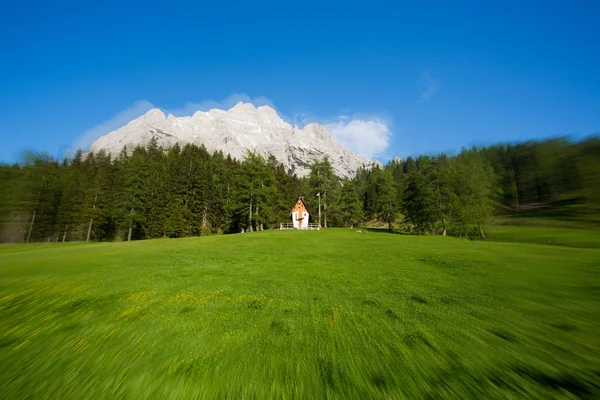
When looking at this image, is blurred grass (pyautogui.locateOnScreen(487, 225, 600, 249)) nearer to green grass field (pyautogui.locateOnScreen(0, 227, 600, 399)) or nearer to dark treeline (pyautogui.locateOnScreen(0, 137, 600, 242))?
green grass field (pyautogui.locateOnScreen(0, 227, 600, 399))

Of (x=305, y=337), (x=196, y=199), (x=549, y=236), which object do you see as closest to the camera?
(x=305, y=337)

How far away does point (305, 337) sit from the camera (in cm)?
509

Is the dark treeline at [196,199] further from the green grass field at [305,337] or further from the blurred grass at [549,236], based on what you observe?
the green grass field at [305,337]

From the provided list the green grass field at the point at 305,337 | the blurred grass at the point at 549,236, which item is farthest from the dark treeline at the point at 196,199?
the green grass field at the point at 305,337

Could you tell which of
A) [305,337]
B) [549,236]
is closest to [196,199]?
[305,337]

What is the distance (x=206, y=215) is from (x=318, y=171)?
3412 cm

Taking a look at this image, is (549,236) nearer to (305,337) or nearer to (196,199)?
(305,337)

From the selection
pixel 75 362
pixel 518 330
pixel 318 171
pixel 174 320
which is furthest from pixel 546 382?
pixel 318 171

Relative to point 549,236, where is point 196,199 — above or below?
above

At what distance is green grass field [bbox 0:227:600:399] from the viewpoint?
3568 millimetres

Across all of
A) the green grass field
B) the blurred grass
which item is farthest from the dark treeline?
the green grass field

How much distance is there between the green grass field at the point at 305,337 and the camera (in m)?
3.57

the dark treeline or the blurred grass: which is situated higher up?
the dark treeline

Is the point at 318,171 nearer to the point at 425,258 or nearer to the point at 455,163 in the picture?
the point at 455,163
